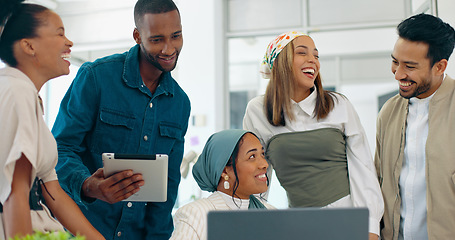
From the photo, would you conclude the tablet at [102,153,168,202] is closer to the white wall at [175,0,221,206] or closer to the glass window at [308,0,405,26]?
the white wall at [175,0,221,206]

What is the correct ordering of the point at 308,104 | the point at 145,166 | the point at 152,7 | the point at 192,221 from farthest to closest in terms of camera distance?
1. the point at 308,104
2. the point at 152,7
3. the point at 192,221
4. the point at 145,166

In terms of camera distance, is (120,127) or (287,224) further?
(120,127)

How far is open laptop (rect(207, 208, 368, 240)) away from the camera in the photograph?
1013mm

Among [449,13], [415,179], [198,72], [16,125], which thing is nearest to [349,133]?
[415,179]

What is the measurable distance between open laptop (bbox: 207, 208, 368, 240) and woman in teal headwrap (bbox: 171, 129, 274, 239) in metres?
0.86

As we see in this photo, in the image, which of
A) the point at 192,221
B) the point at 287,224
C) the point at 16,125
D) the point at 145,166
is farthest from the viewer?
the point at 192,221

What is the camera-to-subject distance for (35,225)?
1.22m

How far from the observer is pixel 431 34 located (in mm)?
2020

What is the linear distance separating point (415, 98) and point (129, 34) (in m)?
4.66

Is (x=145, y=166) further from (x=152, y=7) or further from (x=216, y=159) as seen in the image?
(x=152, y=7)

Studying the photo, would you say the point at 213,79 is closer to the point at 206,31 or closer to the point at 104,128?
the point at 206,31

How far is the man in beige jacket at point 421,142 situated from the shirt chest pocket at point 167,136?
3.17ft

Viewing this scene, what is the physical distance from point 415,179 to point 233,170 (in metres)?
0.81

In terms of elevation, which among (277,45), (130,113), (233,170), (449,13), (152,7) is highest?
(449,13)
